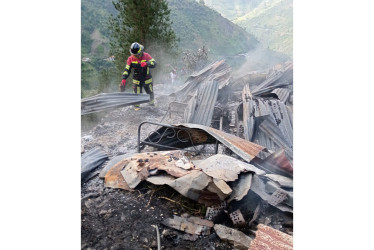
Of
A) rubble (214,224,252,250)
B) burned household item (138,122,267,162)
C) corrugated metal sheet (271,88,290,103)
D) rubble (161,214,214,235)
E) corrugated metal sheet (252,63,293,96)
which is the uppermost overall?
corrugated metal sheet (252,63,293,96)

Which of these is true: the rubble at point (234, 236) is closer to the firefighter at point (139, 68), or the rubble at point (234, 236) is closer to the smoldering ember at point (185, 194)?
the smoldering ember at point (185, 194)

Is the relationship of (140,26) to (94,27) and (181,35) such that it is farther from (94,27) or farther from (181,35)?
(181,35)

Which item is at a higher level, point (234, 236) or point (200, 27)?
point (200, 27)

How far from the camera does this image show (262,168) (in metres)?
2.68

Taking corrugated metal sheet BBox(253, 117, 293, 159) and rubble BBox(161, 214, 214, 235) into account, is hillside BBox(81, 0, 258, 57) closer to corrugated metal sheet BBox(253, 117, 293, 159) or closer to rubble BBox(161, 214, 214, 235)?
corrugated metal sheet BBox(253, 117, 293, 159)

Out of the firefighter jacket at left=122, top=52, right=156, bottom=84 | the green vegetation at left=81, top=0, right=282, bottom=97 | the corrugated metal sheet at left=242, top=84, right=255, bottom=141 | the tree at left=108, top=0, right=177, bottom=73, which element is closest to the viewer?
the corrugated metal sheet at left=242, top=84, right=255, bottom=141

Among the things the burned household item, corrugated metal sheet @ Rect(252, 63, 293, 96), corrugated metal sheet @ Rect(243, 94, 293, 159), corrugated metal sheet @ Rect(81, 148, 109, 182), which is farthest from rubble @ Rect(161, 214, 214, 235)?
corrugated metal sheet @ Rect(252, 63, 293, 96)

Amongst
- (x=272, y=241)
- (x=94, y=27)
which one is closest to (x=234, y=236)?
(x=272, y=241)

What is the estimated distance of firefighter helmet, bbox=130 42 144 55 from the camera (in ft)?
13.7

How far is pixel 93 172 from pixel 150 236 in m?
1.17

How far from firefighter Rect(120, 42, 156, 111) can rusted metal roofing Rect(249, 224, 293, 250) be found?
11.4ft

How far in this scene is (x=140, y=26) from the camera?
396 centimetres

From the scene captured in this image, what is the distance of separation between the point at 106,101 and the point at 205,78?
13.9 feet

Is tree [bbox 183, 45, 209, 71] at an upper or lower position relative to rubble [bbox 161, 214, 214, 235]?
upper
